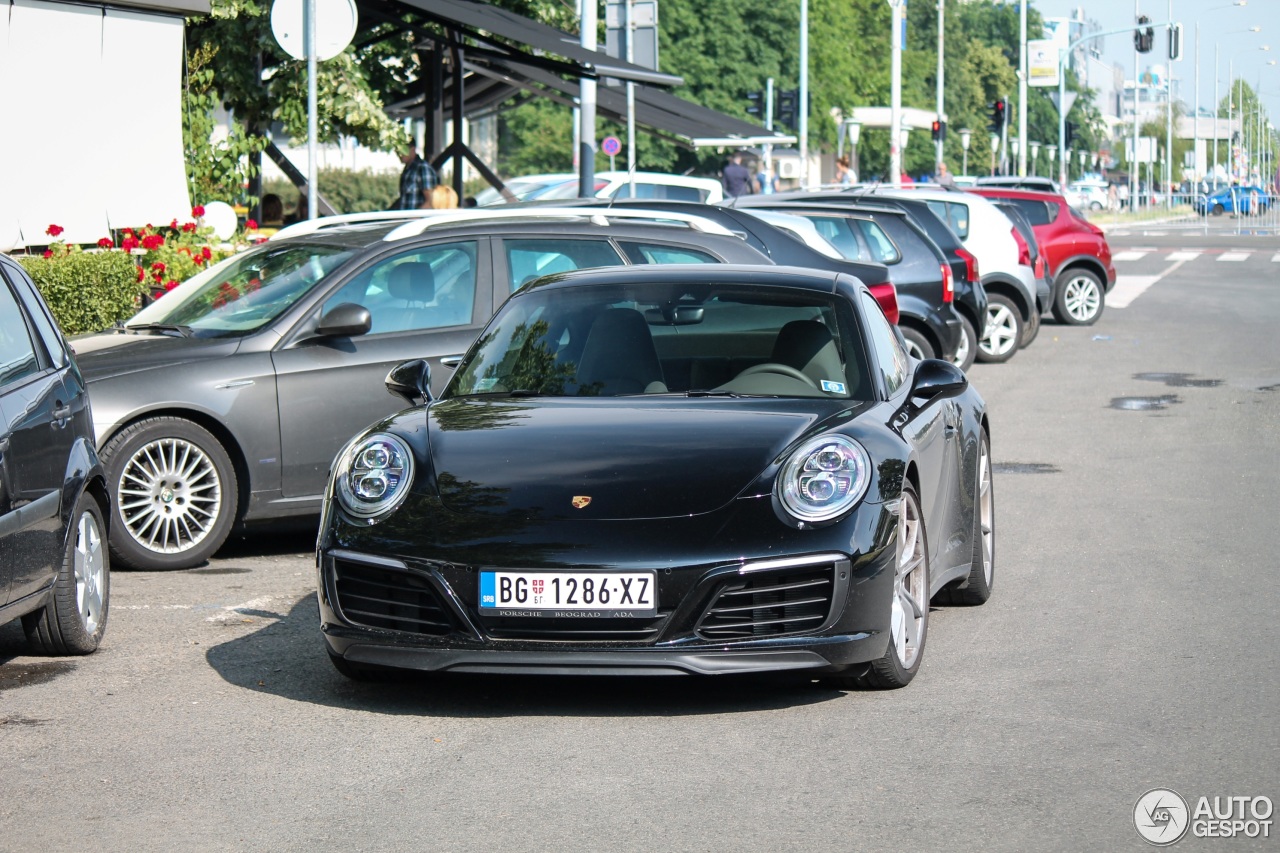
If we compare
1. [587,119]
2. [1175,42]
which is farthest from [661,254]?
[1175,42]

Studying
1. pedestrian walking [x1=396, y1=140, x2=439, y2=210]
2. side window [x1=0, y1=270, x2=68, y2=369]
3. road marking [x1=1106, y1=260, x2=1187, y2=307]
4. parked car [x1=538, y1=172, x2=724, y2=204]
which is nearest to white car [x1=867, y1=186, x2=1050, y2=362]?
pedestrian walking [x1=396, y1=140, x2=439, y2=210]

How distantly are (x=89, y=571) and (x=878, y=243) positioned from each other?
10.7m

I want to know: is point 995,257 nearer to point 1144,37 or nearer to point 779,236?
point 779,236

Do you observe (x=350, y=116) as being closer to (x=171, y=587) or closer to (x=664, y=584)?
(x=171, y=587)

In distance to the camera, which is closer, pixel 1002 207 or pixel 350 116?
pixel 350 116

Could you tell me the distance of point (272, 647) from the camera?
6.86 metres

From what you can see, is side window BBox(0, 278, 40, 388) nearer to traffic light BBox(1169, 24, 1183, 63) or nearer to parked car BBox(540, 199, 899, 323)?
parked car BBox(540, 199, 899, 323)

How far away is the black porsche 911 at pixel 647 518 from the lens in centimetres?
551

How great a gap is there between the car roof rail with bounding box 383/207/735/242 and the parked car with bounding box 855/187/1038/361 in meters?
9.07

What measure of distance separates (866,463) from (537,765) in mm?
1457

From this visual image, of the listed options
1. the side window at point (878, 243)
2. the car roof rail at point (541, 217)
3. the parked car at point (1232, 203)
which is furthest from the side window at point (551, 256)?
the parked car at point (1232, 203)

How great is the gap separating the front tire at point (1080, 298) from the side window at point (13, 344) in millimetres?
18924

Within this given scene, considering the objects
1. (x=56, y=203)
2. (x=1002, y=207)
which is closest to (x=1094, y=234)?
(x=1002, y=207)

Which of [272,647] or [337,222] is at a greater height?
[337,222]
